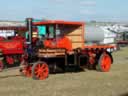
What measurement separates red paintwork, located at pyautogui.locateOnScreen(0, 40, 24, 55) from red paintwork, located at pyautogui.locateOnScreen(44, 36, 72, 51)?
5.90 metres

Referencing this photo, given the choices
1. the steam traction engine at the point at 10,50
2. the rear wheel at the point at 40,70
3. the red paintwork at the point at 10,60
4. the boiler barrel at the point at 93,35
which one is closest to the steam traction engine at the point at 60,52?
the rear wheel at the point at 40,70

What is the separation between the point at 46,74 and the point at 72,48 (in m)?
2.66

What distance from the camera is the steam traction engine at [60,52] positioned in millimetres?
17672

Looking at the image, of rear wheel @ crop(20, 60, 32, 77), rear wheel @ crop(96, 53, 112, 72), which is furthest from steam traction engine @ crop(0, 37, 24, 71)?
rear wheel @ crop(20, 60, 32, 77)

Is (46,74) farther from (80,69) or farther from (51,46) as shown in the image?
(80,69)

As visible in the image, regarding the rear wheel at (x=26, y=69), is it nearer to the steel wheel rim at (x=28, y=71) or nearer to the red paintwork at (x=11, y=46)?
the steel wheel rim at (x=28, y=71)

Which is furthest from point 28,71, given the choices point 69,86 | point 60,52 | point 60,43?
Result: point 69,86

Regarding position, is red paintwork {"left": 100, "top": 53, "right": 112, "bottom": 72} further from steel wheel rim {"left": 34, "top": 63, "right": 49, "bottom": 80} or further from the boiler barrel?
the boiler barrel

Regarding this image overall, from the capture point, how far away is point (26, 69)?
18.1m

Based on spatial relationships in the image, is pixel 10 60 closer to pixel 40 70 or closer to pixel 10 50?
pixel 10 50

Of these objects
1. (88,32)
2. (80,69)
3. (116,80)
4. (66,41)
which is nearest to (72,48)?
(66,41)

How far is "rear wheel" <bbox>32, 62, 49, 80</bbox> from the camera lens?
16844mm

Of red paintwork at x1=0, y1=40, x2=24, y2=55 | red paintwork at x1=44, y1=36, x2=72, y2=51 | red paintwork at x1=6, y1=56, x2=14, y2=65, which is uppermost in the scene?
red paintwork at x1=44, y1=36, x2=72, y2=51

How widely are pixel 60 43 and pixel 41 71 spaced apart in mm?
2060
